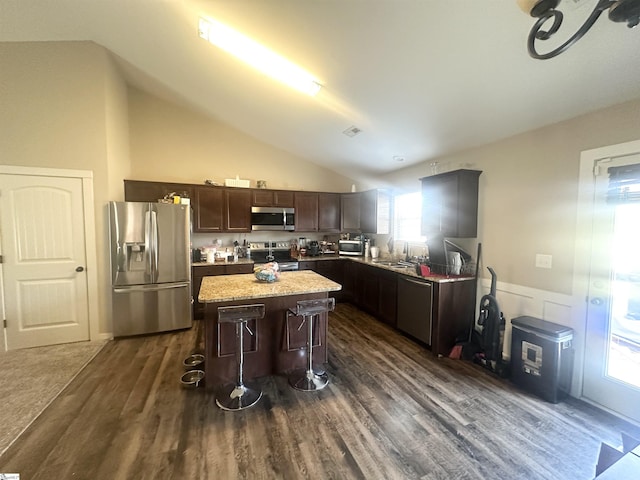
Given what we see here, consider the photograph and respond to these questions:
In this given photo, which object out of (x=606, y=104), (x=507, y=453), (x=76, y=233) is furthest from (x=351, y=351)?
(x=76, y=233)

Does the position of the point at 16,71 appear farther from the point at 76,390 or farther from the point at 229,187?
the point at 76,390

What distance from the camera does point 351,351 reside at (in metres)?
3.30

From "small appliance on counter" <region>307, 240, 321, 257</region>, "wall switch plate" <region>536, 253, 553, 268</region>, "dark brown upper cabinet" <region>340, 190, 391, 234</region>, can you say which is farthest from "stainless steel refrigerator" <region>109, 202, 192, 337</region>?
"wall switch plate" <region>536, 253, 553, 268</region>

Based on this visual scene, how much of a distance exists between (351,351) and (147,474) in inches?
85.7

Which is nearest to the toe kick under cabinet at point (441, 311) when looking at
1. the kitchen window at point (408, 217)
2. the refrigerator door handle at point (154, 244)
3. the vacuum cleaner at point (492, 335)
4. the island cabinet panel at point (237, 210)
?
the vacuum cleaner at point (492, 335)

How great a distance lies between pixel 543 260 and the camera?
2.72m

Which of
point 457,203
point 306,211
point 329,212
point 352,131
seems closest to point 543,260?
point 457,203

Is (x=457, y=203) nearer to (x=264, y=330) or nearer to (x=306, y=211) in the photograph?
(x=264, y=330)

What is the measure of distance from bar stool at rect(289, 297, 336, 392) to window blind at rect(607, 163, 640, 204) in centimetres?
250

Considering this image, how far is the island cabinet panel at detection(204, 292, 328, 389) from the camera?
2.54 m

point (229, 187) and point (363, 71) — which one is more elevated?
point (363, 71)

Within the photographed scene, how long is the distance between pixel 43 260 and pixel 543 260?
18.5 ft

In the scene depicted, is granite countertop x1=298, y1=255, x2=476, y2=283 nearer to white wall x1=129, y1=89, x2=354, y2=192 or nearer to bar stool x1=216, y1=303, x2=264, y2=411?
white wall x1=129, y1=89, x2=354, y2=192

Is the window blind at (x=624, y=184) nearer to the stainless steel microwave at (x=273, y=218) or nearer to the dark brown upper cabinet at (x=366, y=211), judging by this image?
the dark brown upper cabinet at (x=366, y=211)
